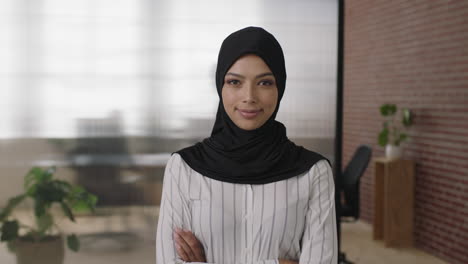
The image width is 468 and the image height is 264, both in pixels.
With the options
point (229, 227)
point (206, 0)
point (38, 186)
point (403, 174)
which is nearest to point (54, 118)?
point (38, 186)

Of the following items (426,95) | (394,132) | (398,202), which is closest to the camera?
(426,95)

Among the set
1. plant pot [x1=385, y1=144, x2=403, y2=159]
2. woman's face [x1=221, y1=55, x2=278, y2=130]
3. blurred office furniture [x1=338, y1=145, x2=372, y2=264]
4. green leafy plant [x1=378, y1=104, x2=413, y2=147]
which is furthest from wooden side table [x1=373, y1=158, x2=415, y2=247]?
woman's face [x1=221, y1=55, x2=278, y2=130]

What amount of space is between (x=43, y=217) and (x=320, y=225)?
2.59 m

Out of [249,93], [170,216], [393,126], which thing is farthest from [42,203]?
[393,126]

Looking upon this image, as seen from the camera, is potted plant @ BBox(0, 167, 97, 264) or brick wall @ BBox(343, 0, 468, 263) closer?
potted plant @ BBox(0, 167, 97, 264)

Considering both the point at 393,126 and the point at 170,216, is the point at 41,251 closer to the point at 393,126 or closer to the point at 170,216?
the point at 170,216

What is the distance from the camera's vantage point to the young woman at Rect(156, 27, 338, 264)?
1351 millimetres

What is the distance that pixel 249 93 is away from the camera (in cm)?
132

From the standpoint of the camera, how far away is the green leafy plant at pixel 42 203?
11.2 ft

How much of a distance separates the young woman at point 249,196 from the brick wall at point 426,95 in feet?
11.1

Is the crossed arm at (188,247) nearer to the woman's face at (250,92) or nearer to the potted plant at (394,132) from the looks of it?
the woman's face at (250,92)

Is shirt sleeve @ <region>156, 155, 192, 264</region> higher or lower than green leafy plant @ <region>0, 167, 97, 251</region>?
higher

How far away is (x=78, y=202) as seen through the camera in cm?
343

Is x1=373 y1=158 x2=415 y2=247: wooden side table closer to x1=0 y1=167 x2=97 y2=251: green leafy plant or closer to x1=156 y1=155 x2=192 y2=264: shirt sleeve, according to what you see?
x1=0 y1=167 x2=97 y2=251: green leafy plant
